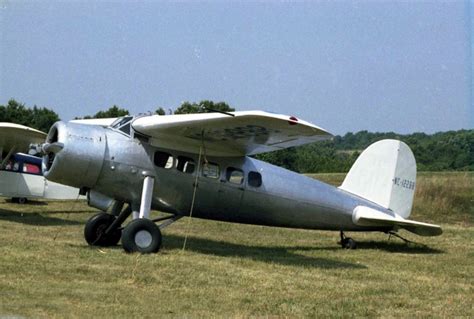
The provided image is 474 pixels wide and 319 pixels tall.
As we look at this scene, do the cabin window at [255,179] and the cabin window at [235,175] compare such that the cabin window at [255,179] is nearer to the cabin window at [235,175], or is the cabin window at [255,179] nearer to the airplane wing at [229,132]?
the cabin window at [235,175]

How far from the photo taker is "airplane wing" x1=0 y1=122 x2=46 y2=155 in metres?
16.8

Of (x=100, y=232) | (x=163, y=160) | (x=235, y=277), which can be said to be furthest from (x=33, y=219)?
(x=235, y=277)

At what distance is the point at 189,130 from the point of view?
1023cm

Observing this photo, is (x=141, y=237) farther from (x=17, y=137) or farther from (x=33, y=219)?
(x=17, y=137)

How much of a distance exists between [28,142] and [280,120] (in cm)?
1166

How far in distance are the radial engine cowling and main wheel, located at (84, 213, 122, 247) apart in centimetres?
121

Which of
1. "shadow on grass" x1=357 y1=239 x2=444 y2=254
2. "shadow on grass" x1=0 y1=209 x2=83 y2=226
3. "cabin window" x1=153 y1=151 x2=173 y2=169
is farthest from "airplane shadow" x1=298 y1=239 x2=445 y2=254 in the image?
"shadow on grass" x1=0 y1=209 x2=83 y2=226

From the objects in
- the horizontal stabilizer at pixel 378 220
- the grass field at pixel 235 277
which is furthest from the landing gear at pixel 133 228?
the horizontal stabilizer at pixel 378 220

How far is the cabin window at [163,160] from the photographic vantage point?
10756 mm

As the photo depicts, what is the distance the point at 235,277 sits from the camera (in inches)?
315

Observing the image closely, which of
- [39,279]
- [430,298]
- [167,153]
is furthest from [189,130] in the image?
[430,298]

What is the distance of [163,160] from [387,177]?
501 centimetres

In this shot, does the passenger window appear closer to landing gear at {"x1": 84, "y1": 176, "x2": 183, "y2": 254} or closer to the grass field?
landing gear at {"x1": 84, "y1": 176, "x2": 183, "y2": 254}

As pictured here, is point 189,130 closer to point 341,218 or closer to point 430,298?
point 341,218
